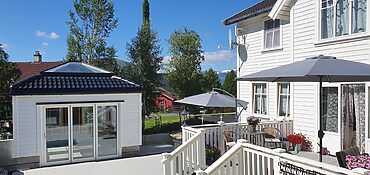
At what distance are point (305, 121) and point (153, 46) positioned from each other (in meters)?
10.8

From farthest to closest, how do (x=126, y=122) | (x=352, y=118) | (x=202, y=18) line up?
(x=202, y=18) → (x=126, y=122) → (x=352, y=118)

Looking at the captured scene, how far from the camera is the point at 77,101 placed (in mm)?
11812

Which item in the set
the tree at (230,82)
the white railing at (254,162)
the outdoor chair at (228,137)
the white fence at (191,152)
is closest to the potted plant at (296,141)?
the outdoor chair at (228,137)

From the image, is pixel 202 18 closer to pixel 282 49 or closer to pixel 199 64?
pixel 199 64

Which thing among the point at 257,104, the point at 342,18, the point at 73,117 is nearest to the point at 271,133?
the point at 257,104

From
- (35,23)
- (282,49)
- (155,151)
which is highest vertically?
(35,23)

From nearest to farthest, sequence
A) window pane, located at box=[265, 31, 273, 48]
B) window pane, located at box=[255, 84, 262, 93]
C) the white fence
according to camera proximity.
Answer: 1. the white fence
2. window pane, located at box=[265, 31, 273, 48]
3. window pane, located at box=[255, 84, 262, 93]

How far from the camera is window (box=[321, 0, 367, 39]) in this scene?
8430mm

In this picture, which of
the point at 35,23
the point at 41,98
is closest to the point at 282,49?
the point at 41,98

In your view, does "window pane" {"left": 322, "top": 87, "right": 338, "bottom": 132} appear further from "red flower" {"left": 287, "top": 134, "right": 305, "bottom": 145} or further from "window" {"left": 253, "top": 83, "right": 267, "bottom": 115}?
"window" {"left": 253, "top": 83, "right": 267, "bottom": 115}

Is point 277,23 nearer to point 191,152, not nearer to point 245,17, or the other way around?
point 245,17

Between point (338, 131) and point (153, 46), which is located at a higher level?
point (153, 46)

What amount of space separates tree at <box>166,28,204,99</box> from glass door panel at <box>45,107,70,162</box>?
412 inches

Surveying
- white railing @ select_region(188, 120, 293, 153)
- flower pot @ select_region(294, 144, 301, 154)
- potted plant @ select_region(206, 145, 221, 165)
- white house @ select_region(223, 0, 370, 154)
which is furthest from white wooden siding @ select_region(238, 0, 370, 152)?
potted plant @ select_region(206, 145, 221, 165)
